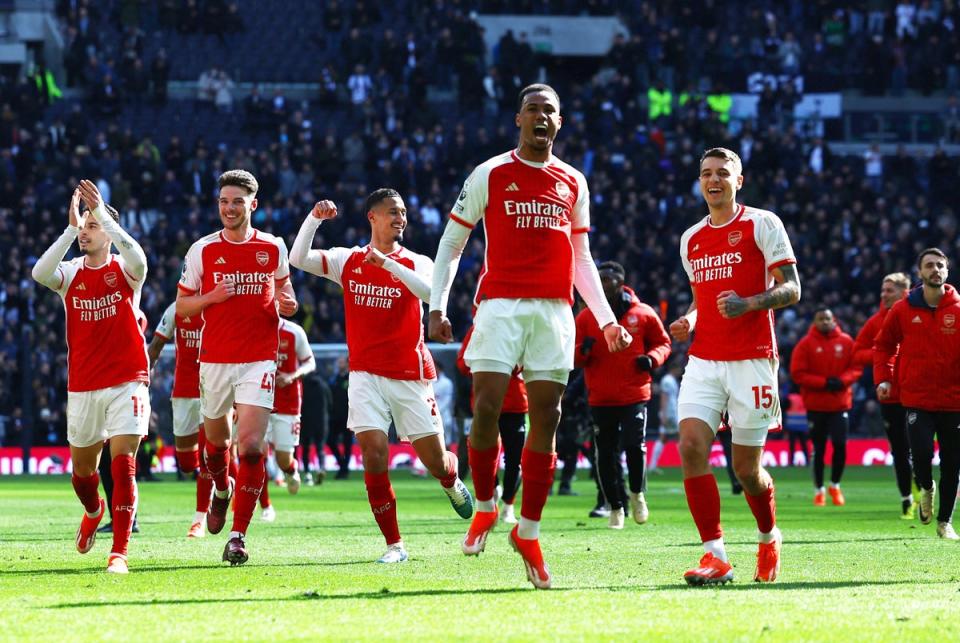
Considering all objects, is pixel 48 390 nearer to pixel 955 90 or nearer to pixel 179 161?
pixel 179 161

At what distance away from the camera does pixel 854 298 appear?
36.0 meters

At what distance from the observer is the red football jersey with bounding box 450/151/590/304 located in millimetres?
8734

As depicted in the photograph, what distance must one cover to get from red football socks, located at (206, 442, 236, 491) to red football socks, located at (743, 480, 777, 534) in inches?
156

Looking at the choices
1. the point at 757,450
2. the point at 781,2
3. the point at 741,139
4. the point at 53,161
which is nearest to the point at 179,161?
the point at 53,161

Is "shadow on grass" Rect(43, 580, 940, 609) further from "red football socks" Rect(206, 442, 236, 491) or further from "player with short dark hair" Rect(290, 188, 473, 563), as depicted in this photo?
"red football socks" Rect(206, 442, 236, 491)

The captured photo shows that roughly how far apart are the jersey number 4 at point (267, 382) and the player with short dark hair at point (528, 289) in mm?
2599

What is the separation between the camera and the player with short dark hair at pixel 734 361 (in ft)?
30.8

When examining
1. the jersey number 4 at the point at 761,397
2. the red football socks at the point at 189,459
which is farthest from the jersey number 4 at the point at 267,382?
the red football socks at the point at 189,459

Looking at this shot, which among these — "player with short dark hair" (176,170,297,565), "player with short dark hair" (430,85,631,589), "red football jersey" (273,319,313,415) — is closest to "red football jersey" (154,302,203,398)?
"red football jersey" (273,319,313,415)

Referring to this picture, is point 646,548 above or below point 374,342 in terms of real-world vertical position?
below

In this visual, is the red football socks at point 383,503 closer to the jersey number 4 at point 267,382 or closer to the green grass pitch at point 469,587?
the green grass pitch at point 469,587

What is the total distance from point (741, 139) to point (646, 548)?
30.1 m

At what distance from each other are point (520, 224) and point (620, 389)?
21.8 ft

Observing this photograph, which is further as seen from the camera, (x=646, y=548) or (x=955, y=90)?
(x=955, y=90)
